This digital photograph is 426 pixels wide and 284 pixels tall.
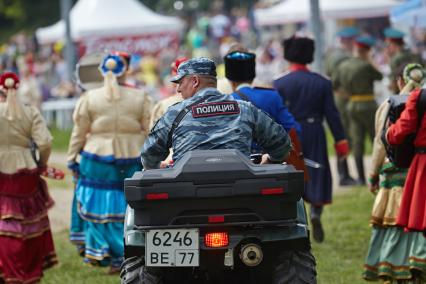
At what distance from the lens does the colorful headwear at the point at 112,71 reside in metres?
11.6

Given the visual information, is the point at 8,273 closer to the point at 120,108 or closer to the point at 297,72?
the point at 120,108

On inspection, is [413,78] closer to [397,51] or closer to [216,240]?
[216,240]

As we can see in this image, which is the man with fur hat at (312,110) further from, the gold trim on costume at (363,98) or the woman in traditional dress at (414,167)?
the gold trim on costume at (363,98)

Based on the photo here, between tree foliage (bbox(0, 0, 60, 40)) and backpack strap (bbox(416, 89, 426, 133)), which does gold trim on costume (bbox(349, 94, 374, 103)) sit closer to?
backpack strap (bbox(416, 89, 426, 133))

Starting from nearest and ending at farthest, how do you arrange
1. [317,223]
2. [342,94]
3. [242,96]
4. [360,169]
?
[242,96] → [317,223] → [360,169] → [342,94]

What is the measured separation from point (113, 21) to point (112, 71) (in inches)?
843

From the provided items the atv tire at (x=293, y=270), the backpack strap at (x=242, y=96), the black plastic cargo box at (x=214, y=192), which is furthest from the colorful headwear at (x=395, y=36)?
the black plastic cargo box at (x=214, y=192)

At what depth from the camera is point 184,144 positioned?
24.3 feet

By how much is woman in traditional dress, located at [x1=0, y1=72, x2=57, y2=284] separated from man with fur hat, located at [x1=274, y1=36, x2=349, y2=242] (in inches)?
111

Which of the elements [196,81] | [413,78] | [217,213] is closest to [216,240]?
[217,213]

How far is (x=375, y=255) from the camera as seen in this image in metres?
10.5

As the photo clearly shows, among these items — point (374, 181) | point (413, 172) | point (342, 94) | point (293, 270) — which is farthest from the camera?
point (342, 94)

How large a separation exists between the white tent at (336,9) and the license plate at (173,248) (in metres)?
20.1

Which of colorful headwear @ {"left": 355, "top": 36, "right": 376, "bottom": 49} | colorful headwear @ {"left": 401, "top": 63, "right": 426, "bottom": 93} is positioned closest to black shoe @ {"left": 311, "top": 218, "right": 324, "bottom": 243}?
colorful headwear @ {"left": 401, "top": 63, "right": 426, "bottom": 93}
